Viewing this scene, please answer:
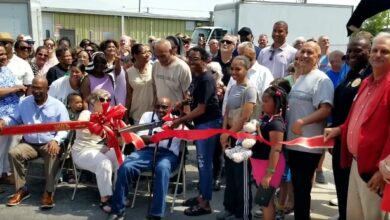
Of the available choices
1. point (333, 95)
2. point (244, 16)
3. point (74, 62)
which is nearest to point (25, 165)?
point (74, 62)

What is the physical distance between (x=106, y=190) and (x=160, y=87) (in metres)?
1.45

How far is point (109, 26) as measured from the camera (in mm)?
28562

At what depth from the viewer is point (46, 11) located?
26250 mm

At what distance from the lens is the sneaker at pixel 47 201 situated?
496 cm

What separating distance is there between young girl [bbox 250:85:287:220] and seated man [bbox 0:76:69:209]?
2593 millimetres

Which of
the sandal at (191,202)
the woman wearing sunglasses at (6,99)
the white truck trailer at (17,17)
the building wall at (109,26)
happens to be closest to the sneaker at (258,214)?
the sandal at (191,202)

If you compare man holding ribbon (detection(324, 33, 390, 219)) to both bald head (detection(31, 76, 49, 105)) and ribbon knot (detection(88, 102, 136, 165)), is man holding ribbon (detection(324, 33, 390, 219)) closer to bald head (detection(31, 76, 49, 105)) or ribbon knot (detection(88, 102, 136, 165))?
ribbon knot (detection(88, 102, 136, 165))

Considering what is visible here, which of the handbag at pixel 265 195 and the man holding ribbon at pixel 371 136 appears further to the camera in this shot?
the handbag at pixel 265 195

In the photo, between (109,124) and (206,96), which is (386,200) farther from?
(109,124)

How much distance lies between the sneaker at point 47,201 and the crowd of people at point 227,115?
1 centimetres

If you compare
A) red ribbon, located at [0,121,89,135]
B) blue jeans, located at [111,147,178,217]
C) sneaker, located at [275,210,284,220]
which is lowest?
sneaker, located at [275,210,284,220]

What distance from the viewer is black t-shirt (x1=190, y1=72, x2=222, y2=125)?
181 inches

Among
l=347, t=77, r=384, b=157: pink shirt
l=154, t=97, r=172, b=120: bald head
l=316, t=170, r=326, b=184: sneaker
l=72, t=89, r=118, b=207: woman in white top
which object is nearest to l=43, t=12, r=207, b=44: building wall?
l=72, t=89, r=118, b=207: woman in white top

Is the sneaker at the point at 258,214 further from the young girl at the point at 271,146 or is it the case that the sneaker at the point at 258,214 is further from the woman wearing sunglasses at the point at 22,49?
the woman wearing sunglasses at the point at 22,49
